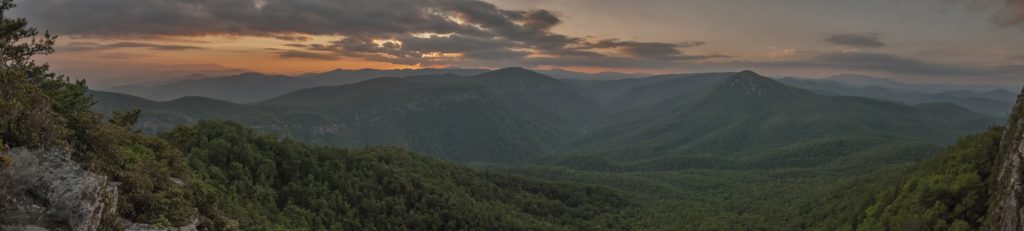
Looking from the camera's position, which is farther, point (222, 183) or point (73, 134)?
point (222, 183)

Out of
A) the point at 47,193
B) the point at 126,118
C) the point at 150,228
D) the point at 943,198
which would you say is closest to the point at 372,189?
the point at 126,118

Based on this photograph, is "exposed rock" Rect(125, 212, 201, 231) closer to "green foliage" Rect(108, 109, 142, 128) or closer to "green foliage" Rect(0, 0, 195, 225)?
"green foliage" Rect(0, 0, 195, 225)

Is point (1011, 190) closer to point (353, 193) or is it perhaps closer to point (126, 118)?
point (126, 118)

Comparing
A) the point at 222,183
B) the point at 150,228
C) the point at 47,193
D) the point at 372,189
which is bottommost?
the point at 372,189

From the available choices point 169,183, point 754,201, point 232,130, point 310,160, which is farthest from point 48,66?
point 754,201

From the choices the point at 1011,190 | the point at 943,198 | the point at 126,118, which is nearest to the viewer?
the point at 1011,190


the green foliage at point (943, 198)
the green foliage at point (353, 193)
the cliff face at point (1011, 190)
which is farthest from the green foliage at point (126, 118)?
the green foliage at point (943, 198)

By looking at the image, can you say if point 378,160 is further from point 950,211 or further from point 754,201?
point 754,201

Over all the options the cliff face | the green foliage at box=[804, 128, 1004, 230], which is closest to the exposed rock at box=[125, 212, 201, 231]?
the cliff face
